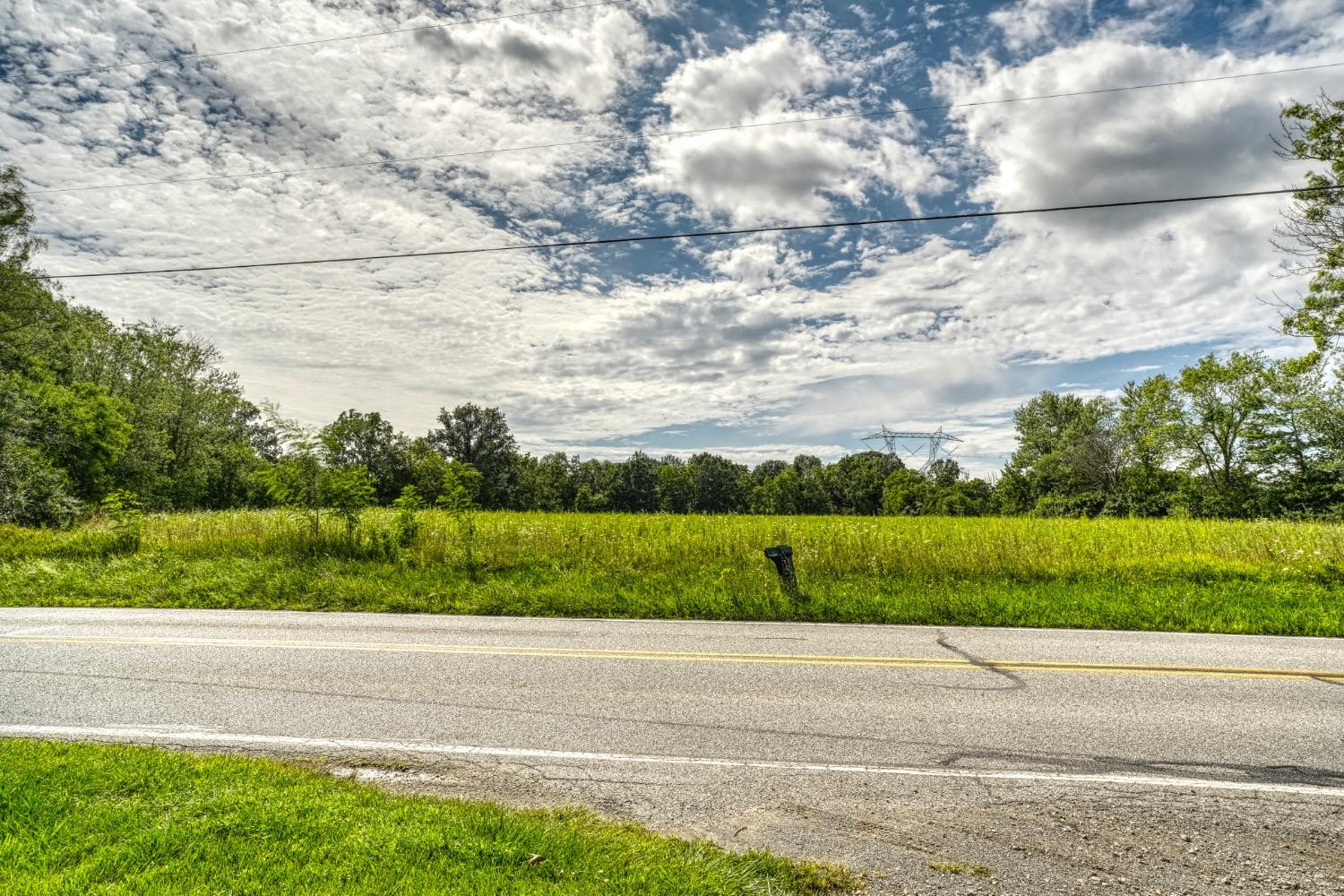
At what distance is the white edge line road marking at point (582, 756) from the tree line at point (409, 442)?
797 cm

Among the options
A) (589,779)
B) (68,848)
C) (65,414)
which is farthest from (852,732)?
(65,414)

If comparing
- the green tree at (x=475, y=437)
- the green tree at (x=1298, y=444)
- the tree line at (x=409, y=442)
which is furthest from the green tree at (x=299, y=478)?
the green tree at (x=475, y=437)

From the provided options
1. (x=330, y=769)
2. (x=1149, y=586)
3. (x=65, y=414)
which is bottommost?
(x=330, y=769)

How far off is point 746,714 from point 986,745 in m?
1.89

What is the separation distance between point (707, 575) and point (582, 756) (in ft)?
23.8

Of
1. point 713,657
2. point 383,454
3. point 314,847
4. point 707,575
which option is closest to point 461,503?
point 707,575

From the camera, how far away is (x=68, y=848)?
11.2 feet

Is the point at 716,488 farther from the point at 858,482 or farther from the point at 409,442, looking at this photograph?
the point at 409,442

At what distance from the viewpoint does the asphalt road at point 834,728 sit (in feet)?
12.6

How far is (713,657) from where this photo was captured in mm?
7680

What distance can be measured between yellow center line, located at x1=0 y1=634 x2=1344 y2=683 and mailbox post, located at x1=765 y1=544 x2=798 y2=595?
125 inches

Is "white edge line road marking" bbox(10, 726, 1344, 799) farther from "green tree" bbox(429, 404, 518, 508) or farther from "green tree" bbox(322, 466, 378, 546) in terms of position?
"green tree" bbox(429, 404, 518, 508)

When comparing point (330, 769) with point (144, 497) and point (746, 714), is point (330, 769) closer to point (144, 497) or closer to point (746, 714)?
point (746, 714)

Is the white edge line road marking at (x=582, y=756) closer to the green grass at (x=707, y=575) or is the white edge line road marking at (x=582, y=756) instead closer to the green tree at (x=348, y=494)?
the green grass at (x=707, y=575)
